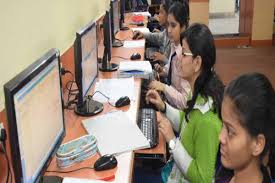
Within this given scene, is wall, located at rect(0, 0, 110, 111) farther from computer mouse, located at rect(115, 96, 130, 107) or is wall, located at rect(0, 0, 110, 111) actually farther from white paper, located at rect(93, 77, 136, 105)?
computer mouse, located at rect(115, 96, 130, 107)

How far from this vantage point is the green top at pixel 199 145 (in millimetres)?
1591

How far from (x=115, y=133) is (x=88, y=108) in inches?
14.1

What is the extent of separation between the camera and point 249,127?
1146 millimetres

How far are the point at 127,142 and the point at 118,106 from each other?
1.48 feet

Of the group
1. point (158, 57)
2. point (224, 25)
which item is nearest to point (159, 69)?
point (158, 57)

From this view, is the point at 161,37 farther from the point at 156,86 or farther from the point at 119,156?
the point at 119,156

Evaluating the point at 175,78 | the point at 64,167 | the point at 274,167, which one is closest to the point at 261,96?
the point at 274,167

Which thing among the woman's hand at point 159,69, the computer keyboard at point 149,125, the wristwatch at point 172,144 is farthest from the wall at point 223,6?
the wristwatch at point 172,144

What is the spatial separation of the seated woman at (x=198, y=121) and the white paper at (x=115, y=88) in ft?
1.22

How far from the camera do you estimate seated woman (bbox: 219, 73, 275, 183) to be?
1138mm

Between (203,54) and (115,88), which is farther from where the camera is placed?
(115,88)

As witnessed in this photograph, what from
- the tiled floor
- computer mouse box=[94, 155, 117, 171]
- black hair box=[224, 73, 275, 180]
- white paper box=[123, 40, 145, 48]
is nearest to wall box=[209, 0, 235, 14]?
the tiled floor

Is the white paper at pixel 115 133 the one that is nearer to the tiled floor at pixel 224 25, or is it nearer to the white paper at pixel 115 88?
the white paper at pixel 115 88

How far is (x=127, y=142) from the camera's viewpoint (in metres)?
1.65
